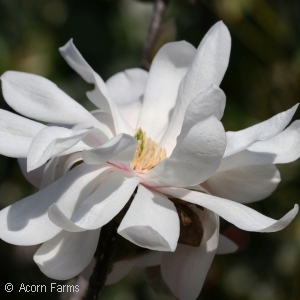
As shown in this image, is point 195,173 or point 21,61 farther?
point 21,61

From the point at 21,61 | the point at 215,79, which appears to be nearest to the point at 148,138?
the point at 215,79

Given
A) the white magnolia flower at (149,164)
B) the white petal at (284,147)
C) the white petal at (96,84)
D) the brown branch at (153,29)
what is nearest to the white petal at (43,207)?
the white magnolia flower at (149,164)

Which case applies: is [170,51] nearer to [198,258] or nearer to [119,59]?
[198,258]

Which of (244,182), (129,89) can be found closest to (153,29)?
(129,89)

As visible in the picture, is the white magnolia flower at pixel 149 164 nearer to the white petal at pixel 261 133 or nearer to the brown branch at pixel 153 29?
the white petal at pixel 261 133

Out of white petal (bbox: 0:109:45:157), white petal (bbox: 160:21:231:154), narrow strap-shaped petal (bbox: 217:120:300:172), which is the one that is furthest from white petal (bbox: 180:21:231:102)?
white petal (bbox: 0:109:45:157)

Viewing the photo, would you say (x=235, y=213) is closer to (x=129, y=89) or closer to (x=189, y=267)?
(x=189, y=267)

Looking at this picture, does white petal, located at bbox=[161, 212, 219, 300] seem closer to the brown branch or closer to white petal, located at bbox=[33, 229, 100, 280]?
white petal, located at bbox=[33, 229, 100, 280]
